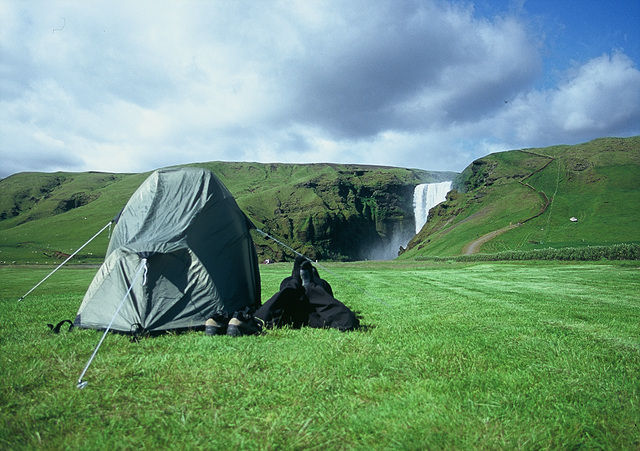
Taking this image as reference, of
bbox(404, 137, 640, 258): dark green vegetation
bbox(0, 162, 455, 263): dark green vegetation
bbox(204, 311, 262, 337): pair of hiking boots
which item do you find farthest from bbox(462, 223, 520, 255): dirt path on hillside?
bbox(204, 311, 262, 337): pair of hiking boots

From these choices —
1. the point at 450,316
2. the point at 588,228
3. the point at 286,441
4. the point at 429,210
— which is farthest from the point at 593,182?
the point at 286,441

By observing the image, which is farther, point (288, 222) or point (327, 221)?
point (327, 221)

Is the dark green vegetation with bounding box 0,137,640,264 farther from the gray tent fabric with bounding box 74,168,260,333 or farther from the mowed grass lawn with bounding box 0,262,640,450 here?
the mowed grass lawn with bounding box 0,262,640,450

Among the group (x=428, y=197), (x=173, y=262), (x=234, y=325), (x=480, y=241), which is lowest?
(x=480, y=241)

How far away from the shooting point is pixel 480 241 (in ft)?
301

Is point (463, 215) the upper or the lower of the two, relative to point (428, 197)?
lower

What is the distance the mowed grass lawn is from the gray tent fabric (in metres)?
0.61

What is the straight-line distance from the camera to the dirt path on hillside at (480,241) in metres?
85.6

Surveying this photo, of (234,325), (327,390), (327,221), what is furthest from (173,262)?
(327,221)

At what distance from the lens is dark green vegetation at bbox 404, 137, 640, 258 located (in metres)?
84.4

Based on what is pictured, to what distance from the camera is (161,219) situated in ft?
27.2

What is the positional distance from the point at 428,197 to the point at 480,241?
58.0 metres

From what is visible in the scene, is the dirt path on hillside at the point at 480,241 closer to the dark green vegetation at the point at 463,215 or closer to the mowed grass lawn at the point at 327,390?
the dark green vegetation at the point at 463,215

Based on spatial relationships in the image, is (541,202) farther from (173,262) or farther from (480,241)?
(173,262)
